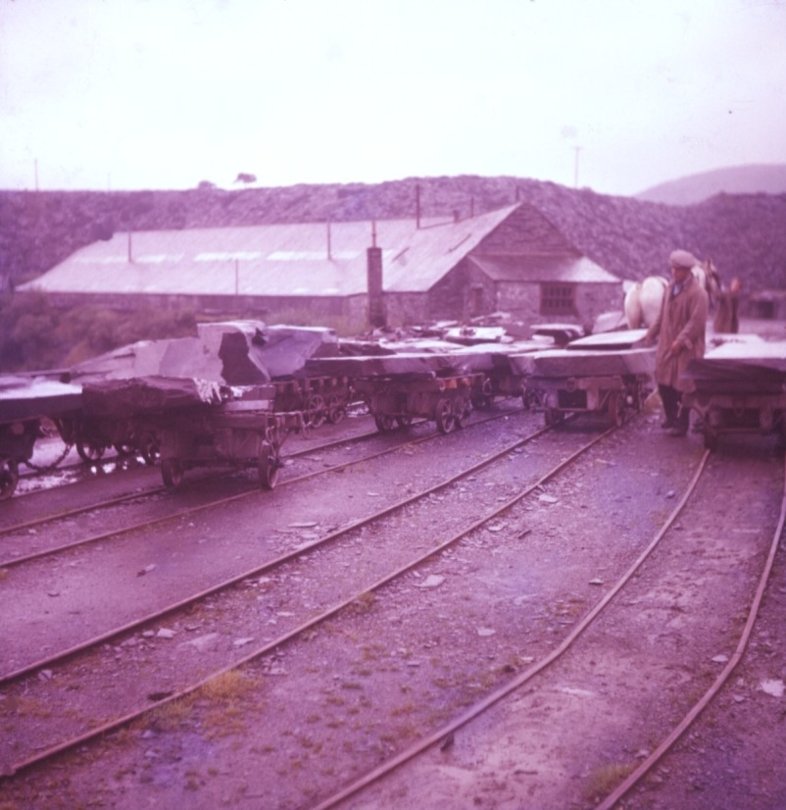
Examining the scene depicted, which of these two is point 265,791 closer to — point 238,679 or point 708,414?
point 238,679

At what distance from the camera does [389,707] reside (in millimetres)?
5836

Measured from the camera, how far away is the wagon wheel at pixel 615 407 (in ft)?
53.1

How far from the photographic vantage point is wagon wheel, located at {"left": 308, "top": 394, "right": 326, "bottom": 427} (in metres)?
17.8

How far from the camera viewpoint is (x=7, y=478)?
12.0m

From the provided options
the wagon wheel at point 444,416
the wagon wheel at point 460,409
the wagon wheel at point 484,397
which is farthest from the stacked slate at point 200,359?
the wagon wheel at point 484,397

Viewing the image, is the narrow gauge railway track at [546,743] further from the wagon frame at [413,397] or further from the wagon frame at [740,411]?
the wagon frame at [413,397]

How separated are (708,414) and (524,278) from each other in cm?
2466

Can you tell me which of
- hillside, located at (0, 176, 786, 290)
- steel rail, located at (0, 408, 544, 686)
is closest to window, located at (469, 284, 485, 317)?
steel rail, located at (0, 408, 544, 686)

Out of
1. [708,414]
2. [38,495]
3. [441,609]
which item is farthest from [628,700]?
[38,495]

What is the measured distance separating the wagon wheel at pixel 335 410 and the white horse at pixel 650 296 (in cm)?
872

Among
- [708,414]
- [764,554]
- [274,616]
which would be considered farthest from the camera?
[708,414]

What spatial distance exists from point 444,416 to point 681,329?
4368 mm

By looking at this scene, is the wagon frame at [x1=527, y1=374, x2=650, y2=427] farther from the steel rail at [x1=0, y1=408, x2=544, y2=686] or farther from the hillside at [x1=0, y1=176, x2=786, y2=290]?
the hillside at [x1=0, y1=176, x2=786, y2=290]

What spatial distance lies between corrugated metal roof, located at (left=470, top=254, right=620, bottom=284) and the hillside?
21.0 meters
